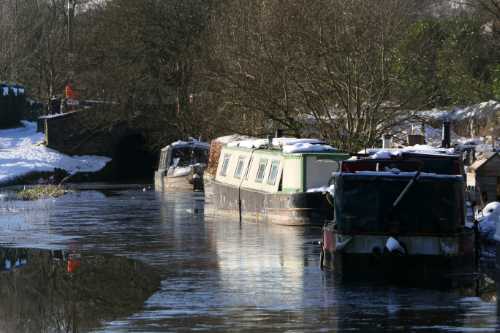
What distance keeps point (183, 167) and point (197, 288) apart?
111 ft

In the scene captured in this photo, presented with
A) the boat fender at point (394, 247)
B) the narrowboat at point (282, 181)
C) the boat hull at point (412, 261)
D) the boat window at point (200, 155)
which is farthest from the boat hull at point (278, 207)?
the boat window at point (200, 155)

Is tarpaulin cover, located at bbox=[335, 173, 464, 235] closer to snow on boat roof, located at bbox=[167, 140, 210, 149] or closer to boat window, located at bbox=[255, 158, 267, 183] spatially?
boat window, located at bbox=[255, 158, 267, 183]

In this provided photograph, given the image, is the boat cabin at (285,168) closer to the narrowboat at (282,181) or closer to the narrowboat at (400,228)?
the narrowboat at (282,181)

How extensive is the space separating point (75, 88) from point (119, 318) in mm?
59252

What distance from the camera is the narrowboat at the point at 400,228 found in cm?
1991

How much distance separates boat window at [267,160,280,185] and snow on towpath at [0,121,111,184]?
81.2ft

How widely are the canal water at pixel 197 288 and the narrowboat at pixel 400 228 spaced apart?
0.59m

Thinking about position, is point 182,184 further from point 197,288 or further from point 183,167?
point 197,288

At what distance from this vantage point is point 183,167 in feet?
175

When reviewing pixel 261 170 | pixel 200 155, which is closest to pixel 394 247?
pixel 261 170

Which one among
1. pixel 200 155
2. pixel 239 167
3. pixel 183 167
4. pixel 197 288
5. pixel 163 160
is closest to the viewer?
pixel 197 288

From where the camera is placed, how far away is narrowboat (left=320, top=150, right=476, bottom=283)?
1991 centimetres

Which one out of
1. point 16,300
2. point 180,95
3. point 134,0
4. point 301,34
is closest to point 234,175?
point 301,34

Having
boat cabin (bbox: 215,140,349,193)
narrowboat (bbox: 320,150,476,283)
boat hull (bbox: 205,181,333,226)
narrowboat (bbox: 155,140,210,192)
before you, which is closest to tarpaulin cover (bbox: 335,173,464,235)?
narrowboat (bbox: 320,150,476,283)
